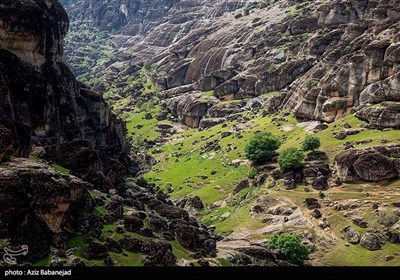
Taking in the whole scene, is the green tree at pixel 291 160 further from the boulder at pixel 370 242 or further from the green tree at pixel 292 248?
the green tree at pixel 292 248

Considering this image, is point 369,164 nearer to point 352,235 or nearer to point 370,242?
point 352,235

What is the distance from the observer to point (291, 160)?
326 ft

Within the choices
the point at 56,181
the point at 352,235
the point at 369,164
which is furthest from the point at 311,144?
the point at 56,181

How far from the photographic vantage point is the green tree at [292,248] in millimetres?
70312

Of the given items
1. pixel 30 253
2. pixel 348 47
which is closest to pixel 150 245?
pixel 30 253

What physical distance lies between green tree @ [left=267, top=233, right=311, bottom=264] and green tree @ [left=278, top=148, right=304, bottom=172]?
98.4 ft

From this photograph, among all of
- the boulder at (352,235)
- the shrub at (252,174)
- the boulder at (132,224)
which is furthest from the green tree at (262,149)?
the boulder at (132,224)

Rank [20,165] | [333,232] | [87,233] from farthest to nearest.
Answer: [333,232]
[87,233]
[20,165]

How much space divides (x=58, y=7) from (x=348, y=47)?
103773mm

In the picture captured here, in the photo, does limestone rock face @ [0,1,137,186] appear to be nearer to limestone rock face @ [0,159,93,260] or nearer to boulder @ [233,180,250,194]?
limestone rock face @ [0,159,93,260]

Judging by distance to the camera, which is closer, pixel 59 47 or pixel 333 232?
pixel 333 232

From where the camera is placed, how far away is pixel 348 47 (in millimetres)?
150375

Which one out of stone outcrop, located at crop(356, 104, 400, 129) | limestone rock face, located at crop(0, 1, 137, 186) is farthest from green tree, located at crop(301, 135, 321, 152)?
limestone rock face, located at crop(0, 1, 137, 186)

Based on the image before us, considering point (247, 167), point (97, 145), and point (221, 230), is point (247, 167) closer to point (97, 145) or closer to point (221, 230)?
point (221, 230)
